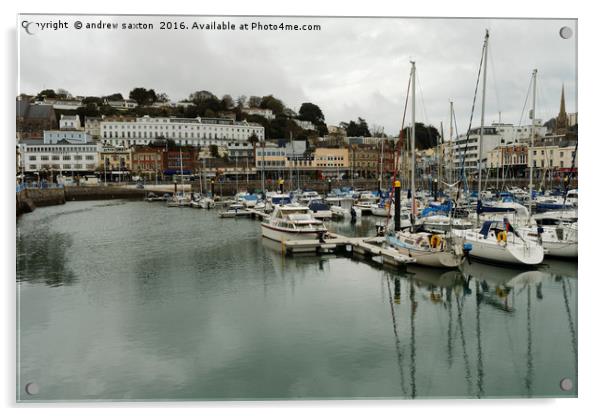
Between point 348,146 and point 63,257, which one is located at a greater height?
point 348,146


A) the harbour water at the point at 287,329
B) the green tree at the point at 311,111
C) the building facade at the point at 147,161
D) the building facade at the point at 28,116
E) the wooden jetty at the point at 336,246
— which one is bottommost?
the harbour water at the point at 287,329

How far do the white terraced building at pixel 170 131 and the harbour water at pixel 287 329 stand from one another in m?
51.5

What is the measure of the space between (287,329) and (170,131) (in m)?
61.8

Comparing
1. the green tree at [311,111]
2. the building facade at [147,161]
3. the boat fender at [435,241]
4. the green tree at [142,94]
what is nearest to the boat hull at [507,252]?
the boat fender at [435,241]

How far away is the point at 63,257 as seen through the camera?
18500mm

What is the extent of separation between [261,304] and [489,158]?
34.9 metres

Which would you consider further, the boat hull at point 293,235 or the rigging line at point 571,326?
the boat hull at point 293,235

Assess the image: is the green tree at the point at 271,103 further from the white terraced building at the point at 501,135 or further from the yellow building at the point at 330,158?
the yellow building at the point at 330,158

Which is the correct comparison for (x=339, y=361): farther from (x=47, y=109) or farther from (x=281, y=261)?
(x=47, y=109)

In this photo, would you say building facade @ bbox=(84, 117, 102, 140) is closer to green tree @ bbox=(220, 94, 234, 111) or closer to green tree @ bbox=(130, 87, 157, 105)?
green tree @ bbox=(220, 94, 234, 111)

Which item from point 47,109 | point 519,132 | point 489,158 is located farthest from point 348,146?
point 47,109

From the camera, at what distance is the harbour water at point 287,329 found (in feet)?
24.5

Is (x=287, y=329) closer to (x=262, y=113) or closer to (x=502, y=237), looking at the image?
(x=502, y=237)

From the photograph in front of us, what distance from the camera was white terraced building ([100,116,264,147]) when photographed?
68125 millimetres
